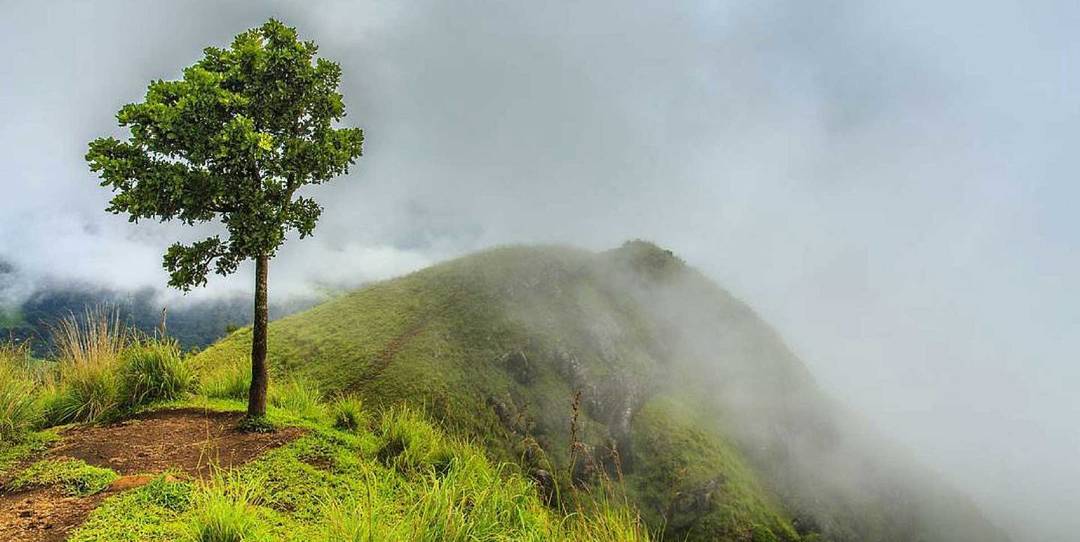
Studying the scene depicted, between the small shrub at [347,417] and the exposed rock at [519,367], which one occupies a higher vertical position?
the small shrub at [347,417]

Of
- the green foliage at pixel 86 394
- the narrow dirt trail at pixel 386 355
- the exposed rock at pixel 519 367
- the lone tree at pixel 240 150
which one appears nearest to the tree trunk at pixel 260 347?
the lone tree at pixel 240 150

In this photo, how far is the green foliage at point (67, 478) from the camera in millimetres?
8802

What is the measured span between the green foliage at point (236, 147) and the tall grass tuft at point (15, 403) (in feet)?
13.2

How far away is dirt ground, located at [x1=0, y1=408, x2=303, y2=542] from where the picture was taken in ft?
25.2

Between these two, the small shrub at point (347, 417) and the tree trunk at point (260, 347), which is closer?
the tree trunk at point (260, 347)

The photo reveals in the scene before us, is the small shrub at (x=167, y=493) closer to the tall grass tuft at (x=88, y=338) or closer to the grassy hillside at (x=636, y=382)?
the tall grass tuft at (x=88, y=338)

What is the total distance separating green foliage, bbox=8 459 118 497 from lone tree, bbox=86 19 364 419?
11.9ft

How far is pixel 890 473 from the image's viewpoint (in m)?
91.1

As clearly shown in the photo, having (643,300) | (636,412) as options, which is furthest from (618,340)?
→ (643,300)

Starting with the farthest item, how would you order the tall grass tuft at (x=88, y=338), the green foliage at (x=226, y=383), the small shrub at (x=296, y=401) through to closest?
1. the green foliage at (x=226, y=383)
2. the small shrub at (x=296, y=401)
3. the tall grass tuft at (x=88, y=338)

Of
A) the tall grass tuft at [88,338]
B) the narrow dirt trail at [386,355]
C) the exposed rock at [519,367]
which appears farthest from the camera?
the exposed rock at [519,367]

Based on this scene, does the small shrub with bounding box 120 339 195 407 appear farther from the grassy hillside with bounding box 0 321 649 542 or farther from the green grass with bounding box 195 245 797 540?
the green grass with bounding box 195 245 797 540

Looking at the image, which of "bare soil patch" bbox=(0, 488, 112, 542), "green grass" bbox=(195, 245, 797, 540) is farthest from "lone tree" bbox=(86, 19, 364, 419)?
"green grass" bbox=(195, 245, 797, 540)

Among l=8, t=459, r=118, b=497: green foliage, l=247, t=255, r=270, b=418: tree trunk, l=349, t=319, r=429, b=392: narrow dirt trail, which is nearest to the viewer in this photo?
l=8, t=459, r=118, b=497: green foliage
